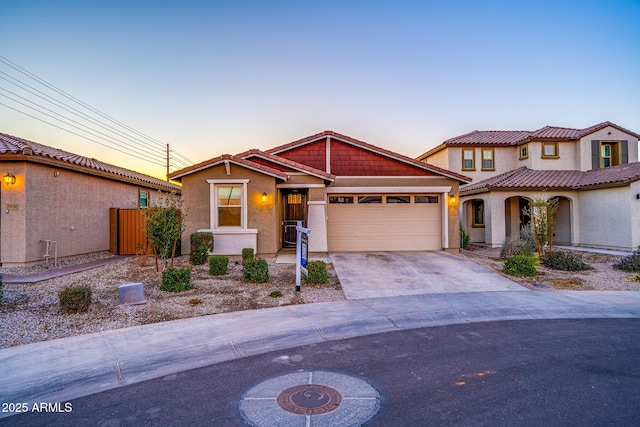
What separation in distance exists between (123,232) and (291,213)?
23.4 ft

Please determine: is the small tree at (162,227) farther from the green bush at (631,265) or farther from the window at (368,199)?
the green bush at (631,265)

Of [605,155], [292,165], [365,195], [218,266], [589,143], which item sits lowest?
[218,266]

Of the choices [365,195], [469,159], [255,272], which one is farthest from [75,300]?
[469,159]

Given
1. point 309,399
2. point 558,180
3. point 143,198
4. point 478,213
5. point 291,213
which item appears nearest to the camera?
point 309,399

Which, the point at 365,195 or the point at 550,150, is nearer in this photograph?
the point at 365,195

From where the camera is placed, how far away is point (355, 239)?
625 inches

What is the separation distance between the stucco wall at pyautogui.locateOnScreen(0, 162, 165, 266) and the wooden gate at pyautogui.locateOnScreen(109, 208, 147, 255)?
23 centimetres

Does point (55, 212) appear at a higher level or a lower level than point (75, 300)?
higher

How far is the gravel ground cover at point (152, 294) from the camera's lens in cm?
664

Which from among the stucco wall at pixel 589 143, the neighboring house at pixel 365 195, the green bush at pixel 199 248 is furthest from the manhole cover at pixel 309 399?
the stucco wall at pixel 589 143

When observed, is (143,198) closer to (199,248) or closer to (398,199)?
(199,248)

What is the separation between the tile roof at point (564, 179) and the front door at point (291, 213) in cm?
954

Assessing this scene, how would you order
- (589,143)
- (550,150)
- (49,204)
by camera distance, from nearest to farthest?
1. (49,204)
2. (589,143)
3. (550,150)

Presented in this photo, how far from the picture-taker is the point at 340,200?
15938mm
